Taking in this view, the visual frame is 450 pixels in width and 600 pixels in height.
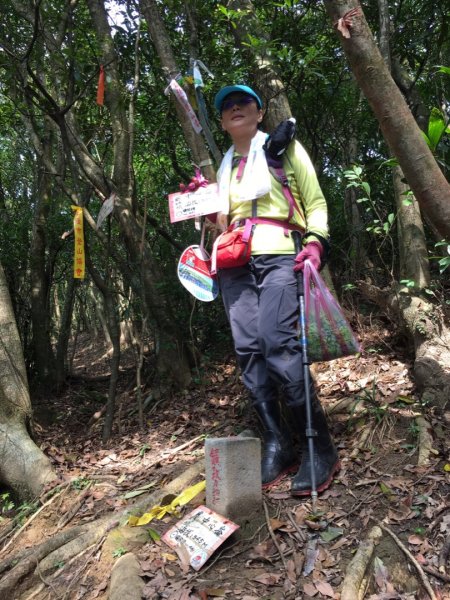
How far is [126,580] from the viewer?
242 centimetres

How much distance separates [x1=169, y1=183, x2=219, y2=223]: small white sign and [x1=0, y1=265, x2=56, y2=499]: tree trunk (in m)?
1.95

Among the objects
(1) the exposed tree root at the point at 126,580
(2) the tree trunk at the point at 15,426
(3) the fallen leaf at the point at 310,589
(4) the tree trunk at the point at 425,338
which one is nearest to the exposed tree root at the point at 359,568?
(3) the fallen leaf at the point at 310,589

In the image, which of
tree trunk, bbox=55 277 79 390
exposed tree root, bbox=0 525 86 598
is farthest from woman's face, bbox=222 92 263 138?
tree trunk, bbox=55 277 79 390

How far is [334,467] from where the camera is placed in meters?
3.05

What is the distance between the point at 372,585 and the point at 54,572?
1.93 meters

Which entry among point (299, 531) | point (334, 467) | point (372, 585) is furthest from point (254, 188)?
point (372, 585)

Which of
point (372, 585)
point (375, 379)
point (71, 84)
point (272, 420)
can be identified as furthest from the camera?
point (71, 84)

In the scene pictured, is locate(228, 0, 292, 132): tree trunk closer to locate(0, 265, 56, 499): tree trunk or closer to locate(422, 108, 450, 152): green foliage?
locate(422, 108, 450, 152): green foliage

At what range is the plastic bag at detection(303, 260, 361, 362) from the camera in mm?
3029

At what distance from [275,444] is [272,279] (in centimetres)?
112

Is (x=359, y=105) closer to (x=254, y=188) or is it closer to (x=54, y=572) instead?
(x=254, y=188)

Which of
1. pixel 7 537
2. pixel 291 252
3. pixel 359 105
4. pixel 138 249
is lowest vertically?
pixel 7 537

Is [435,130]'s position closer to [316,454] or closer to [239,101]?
[239,101]

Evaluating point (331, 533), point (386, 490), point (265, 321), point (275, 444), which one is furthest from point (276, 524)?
point (265, 321)
